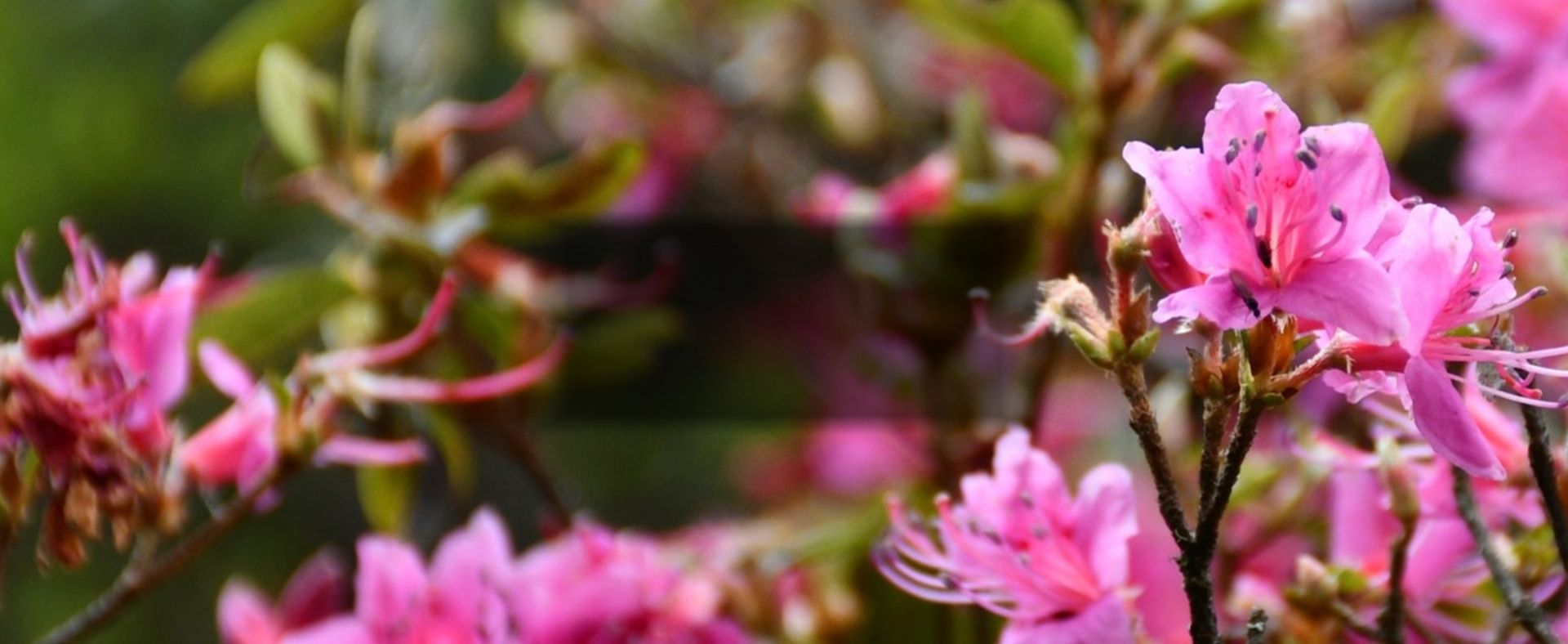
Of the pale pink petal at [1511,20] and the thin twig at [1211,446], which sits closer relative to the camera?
the thin twig at [1211,446]

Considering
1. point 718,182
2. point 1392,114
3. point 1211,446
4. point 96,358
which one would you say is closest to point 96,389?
point 96,358

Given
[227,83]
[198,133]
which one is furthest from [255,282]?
[198,133]

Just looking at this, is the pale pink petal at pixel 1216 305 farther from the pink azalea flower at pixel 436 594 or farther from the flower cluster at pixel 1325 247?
the pink azalea flower at pixel 436 594

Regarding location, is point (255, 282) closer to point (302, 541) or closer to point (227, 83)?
point (227, 83)

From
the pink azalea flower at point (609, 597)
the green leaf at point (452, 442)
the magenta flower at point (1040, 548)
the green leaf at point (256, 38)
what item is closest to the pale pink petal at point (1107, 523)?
the magenta flower at point (1040, 548)

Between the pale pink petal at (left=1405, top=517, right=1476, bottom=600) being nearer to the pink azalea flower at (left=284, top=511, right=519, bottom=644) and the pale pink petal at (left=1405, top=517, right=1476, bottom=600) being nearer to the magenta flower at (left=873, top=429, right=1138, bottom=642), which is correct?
the magenta flower at (left=873, top=429, right=1138, bottom=642)

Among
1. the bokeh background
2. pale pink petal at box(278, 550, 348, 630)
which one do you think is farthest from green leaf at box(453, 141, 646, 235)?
pale pink petal at box(278, 550, 348, 630)
